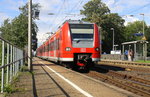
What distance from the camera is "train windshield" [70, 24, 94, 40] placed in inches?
658

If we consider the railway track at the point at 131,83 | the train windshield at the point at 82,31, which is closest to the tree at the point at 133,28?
the train windshield at the point at 82,31

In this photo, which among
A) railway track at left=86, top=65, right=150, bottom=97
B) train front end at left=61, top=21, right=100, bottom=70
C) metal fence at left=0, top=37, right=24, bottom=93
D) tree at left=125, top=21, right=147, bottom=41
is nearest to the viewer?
metal fence at left=0, top=37, right=24, bottom=93

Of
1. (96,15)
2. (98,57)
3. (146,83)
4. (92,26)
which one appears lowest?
(146,83)

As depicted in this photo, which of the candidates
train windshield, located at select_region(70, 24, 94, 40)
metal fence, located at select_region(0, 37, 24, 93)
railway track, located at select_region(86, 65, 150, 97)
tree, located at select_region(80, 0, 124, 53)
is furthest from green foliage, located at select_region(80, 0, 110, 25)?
metal fence, located at select_region(0, 37, 24, 93)

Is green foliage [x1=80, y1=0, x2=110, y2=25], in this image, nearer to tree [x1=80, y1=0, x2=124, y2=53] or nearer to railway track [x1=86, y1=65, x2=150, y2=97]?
tree [x1=80, y1=0, x2=124, y2=53]

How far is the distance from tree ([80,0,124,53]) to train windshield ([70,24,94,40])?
4673 centimetres

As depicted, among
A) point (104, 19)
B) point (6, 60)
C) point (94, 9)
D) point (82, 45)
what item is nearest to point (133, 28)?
point (94, 9)

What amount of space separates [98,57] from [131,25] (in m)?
97.9

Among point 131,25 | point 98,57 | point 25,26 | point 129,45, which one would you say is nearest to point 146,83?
point 98,57

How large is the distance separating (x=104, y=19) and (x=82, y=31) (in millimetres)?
50621

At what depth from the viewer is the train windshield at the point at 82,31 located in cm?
1672

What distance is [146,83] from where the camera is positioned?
12.2 m

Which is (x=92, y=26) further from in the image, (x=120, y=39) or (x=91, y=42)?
(x=120, y=39)

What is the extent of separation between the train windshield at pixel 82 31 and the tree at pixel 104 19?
4673cm
